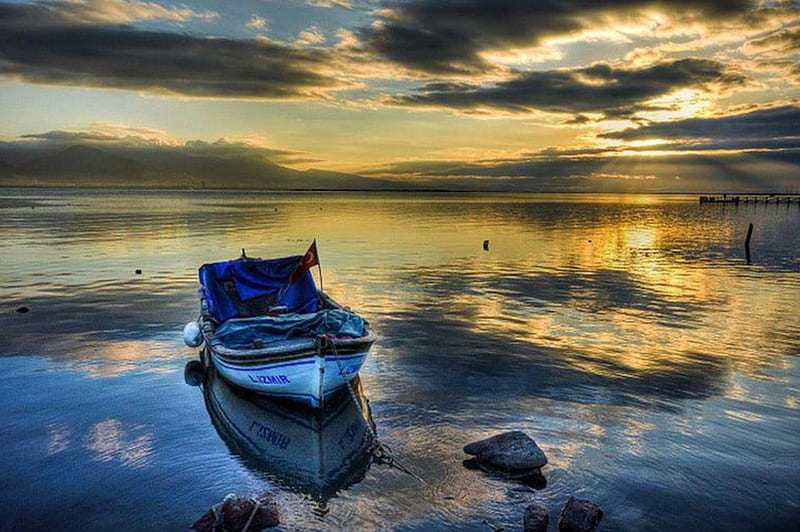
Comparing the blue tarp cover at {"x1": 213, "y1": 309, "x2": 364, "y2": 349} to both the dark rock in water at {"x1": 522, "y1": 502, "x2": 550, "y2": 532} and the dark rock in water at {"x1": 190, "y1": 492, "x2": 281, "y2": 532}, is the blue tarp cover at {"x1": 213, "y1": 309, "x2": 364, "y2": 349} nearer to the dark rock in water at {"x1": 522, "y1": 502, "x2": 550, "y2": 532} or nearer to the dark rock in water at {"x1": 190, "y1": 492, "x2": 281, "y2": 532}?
the dark rock in water at {"x1": 190, "y1": 492, "x2": 281, "y2": 532}

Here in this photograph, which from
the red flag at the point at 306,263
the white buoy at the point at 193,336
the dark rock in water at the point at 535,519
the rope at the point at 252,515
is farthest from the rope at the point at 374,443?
the white buoy at the point at 193,336

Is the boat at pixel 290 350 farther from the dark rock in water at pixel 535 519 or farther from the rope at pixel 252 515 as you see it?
the dark rock in water at pixel 535 519

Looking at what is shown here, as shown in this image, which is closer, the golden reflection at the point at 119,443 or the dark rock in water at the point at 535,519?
the dark rock in water at the point at 535,519

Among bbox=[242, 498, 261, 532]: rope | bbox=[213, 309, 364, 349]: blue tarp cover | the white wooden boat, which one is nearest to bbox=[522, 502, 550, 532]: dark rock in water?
the white wooden boat

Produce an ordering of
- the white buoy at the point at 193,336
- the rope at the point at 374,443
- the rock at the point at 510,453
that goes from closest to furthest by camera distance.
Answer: the rock at the point at 510,453 < the rope at the point at 374,443 < the white buoy at the point at 193,336

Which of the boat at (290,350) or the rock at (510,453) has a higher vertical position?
the boat at (290,350)

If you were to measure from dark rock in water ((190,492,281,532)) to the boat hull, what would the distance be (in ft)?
16.7

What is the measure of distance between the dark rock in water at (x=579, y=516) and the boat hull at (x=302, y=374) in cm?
721

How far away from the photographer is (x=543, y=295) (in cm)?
3366

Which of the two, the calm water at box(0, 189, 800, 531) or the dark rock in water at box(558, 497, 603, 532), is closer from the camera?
the dark rock in water at box(558, 497, 603, 532)

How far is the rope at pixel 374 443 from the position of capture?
1328 cm

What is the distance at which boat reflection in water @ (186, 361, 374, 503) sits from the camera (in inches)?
518

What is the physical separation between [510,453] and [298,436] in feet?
18.3

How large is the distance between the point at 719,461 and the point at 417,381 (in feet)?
28.7
